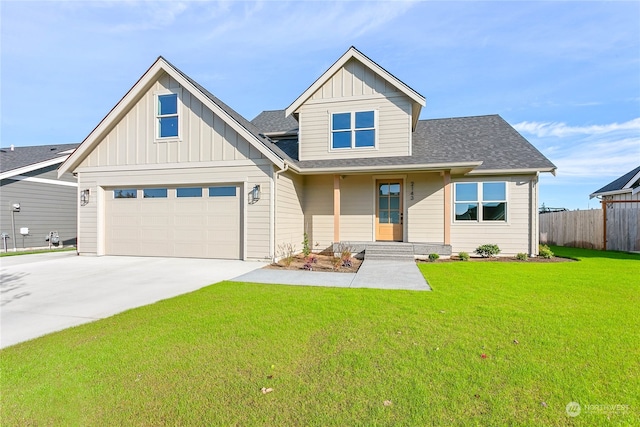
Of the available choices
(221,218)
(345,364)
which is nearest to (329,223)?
(221,218)

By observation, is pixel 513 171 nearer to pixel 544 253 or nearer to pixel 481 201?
pixel 481 201

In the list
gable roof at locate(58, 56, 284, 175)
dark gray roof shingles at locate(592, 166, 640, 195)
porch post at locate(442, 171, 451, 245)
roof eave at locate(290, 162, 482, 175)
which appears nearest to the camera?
gable roof at locate(58, 56, 284, 175)

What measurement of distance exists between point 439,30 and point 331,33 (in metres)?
3.85

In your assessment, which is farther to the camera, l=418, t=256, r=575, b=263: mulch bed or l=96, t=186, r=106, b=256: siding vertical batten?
l=96, t=186, r=106, b=256: siding vertical batten

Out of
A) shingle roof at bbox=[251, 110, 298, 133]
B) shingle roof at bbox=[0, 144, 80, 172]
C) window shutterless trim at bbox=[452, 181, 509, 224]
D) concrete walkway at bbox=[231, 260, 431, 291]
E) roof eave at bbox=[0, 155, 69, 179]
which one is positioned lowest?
concrete walkway at bbox=[231, 260, 431, 291]

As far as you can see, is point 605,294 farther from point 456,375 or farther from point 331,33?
point 331,33

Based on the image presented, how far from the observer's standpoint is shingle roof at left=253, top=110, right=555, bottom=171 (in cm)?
1046

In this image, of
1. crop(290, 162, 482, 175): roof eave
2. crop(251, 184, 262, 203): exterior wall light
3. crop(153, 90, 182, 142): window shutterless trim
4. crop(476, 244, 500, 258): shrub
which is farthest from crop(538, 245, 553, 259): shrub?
crop(153, 90, 182, 142): window shutterless trim

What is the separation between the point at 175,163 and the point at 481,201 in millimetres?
11241

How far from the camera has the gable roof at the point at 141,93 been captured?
9508mm

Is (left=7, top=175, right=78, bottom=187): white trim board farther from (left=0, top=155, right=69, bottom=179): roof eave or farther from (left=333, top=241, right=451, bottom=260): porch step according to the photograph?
(left=333, top=241, right=451, bottom=260): porch step

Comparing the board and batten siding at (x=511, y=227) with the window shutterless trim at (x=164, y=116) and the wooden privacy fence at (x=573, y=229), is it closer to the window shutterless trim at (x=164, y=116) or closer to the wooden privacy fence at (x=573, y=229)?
the wooden privacy fence at (x=573, y=229)

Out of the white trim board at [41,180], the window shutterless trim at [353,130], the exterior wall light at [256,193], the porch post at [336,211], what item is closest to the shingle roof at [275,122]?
the window shutterless trim at [353,130]

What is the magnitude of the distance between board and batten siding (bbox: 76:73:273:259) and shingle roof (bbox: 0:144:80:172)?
5777 mm
